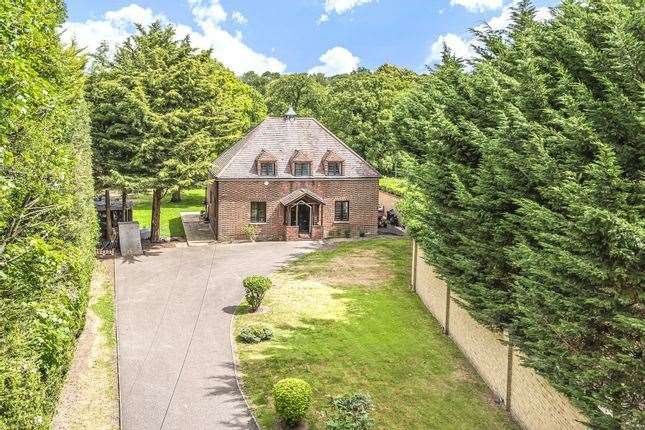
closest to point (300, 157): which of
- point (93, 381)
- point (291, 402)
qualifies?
point (93, 381)

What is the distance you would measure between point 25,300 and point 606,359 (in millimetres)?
Answer: 11319

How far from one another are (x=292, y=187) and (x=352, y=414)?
80.9ft

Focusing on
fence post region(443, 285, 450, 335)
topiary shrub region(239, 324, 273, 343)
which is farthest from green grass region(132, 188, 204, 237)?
fence post region(443, 285, 450, 335)

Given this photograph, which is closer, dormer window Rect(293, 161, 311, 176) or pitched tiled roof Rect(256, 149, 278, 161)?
pitched tiled roof Rect(256, 149, 278, 161)

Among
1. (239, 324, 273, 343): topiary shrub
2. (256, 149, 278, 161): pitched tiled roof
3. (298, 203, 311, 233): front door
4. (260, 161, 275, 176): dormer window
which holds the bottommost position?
(239, 324, 273, 343): topiary shrub

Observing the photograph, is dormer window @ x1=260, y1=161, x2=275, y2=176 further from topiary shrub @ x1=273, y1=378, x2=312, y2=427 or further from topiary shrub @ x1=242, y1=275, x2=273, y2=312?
topiary shrub @ x1=273, y1=378, x2=312, y2=427

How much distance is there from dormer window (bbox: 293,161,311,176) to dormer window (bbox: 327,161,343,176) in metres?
1.40

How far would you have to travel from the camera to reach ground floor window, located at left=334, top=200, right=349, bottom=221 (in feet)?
126

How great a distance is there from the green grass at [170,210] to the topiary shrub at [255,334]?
1847cm

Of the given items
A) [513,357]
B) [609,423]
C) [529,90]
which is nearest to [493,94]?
[529,90]

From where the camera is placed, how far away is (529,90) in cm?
1357

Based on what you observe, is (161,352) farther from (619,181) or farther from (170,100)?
(170,100)

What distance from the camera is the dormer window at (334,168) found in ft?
125

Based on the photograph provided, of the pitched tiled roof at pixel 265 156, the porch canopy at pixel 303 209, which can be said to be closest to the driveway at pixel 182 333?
the porch canopy at pixel 303 209
